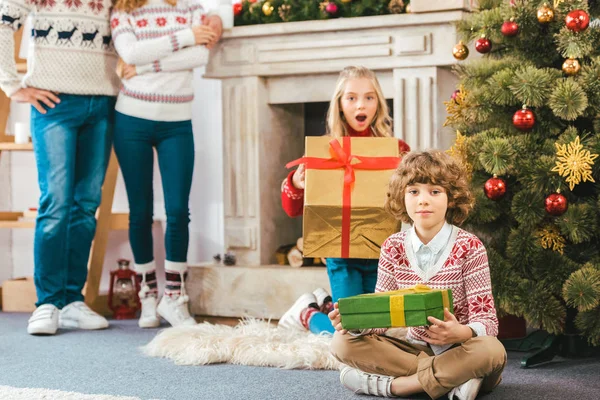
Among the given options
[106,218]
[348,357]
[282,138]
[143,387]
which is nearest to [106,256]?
[106,218]

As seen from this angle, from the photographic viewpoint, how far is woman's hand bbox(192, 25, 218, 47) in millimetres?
3219

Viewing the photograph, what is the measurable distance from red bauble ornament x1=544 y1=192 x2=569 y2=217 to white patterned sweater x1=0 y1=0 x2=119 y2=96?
5.60 ft

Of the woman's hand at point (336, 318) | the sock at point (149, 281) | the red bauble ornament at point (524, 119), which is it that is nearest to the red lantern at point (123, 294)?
the sock at point (149, 281)

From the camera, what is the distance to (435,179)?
6.80 ft

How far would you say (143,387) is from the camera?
7.26 feet

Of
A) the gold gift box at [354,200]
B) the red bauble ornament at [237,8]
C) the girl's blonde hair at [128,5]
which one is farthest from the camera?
the red bauble ornament at [237,8]

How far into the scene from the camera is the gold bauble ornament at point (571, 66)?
2.35 metres

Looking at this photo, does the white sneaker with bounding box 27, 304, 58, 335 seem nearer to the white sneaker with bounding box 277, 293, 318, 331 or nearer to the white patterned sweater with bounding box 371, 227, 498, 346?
the white sneaker with bounding box 277, 293, 318, 331

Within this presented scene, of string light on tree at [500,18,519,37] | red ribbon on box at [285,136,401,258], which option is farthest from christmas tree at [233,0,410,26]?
red ribbon on box at [285,136,401,258]

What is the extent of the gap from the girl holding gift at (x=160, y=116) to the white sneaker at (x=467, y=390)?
4.72 feet

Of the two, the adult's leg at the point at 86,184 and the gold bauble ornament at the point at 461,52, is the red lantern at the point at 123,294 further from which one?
the gold bauble ornament at the point at 461,52

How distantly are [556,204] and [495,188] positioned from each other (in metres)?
0.18

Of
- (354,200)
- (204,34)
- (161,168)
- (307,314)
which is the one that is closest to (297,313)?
(307,314)

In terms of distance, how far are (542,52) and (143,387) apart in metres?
1.47
